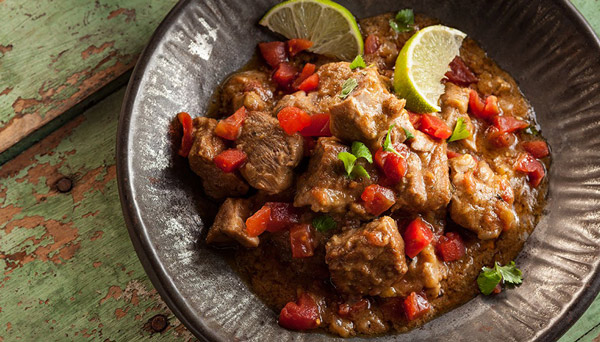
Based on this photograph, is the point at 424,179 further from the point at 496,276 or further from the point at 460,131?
the point at 496,276

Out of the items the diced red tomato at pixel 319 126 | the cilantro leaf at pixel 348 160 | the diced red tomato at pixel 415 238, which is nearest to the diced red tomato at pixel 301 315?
the diced red tomato at pixel 415 238

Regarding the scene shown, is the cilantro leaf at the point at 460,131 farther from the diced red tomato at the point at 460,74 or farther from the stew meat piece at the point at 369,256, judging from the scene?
the stew meat piece at the point at 369,256

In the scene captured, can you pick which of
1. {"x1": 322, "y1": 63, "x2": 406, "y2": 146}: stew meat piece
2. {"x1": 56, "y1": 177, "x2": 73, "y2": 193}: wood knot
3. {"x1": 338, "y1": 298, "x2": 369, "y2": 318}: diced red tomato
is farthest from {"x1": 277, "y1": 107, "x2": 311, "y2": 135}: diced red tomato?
{"x1": 56, "y1": 177, "x2": 73, "y2": 193}: wood knot

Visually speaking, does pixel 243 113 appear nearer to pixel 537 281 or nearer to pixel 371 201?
pixel 371 201

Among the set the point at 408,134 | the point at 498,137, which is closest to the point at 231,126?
the point at 408,134

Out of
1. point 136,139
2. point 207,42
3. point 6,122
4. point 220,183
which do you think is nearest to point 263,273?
point 220,183

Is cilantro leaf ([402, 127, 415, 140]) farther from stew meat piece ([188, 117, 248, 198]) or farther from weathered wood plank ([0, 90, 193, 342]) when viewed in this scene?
weathered wood plank ([0, 90, 193, 342])
